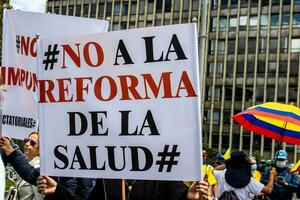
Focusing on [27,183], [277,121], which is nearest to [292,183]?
[277,121]

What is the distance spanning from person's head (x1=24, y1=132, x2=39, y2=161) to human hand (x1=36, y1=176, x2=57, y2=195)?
135cm

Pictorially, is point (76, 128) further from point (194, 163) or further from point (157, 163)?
point (194, 163)

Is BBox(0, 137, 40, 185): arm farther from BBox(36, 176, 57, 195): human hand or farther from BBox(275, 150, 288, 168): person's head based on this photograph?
BBox(275, 150, 288, 168): person's head

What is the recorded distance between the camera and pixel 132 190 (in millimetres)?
3646

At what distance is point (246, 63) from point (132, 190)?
61083mm

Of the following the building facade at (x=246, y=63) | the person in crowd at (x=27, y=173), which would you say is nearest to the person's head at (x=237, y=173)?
the person in crowd at (x=27, y=173)

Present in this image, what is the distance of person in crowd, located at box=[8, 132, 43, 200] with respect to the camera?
15.5 ft

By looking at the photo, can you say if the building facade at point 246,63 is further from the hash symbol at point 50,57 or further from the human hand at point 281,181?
the hash symbol at point 50,57

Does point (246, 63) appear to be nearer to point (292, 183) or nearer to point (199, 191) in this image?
point (292, 183)

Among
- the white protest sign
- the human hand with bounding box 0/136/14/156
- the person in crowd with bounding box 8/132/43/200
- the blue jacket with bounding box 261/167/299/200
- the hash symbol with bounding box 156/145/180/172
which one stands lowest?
the blue jacket with bounding box 261/167/299/200

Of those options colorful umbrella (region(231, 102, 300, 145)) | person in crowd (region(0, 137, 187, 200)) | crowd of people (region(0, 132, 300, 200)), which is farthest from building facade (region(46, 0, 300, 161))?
person in crowd (region(0, 137, 187, 200))

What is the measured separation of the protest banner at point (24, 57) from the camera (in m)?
4.93

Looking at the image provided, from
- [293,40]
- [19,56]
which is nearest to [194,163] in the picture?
[19,56]

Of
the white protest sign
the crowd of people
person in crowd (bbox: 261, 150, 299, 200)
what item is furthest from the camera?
person in crowd (bbox: 261, 150, 299, 200)
